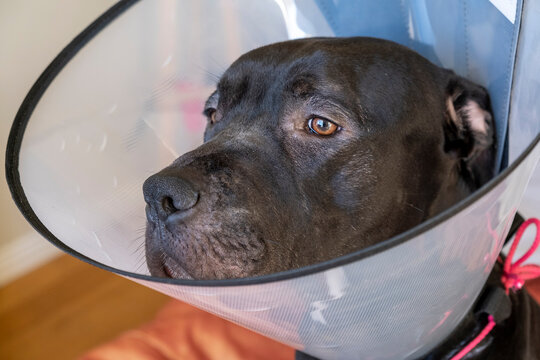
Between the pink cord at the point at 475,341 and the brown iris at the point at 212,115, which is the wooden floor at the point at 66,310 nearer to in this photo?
the brown iris at the point at 212,115

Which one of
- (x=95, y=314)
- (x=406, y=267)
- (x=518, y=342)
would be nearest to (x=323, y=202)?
(x=406, y=267)

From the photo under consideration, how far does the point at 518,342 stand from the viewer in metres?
1.66

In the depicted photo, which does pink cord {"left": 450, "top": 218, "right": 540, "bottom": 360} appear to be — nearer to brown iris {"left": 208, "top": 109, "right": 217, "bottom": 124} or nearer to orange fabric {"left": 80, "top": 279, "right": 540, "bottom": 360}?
orange fabric {"left": 80, "top": 279, "right": 540, "bottom": 360}

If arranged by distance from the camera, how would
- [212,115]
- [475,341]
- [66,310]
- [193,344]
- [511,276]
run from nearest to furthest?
[475,341], [511,276], [212,115], [193,344], [66,310]

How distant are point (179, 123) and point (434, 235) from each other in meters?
1.24

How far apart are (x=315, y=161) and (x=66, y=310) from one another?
222cm

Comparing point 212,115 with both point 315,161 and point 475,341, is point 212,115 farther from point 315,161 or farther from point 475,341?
point 475,341

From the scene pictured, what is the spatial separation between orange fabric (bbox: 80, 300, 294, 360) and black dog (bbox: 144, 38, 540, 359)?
944 mm

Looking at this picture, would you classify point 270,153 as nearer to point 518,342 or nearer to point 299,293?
point 299,293

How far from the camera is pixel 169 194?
4.36ft

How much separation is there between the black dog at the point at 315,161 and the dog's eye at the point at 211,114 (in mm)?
49

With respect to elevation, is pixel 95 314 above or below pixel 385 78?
below

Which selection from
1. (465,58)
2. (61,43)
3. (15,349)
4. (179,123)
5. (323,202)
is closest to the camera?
(323,202)

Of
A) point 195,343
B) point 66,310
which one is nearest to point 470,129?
point 195,343
